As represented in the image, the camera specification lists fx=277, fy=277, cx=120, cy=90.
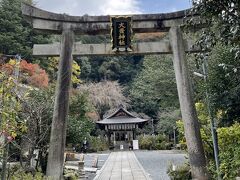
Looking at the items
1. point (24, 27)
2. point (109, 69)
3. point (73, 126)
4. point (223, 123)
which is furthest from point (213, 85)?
point (109, 69)

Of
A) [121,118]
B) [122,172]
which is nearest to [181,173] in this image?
[122,172]

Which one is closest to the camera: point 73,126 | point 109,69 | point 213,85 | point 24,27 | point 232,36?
point 232,36

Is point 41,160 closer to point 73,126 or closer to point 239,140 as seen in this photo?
point 73,126

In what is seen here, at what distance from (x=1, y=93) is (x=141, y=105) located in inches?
1656

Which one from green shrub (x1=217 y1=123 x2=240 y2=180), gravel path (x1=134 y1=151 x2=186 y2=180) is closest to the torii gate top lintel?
green shrub (x1=217 y1=123 x2=240 y2=180)

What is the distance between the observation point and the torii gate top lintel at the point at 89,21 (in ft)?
30.5

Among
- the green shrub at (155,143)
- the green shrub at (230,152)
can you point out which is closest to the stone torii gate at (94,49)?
the green shrub at (230,152)

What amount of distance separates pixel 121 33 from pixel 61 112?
338 centimetres

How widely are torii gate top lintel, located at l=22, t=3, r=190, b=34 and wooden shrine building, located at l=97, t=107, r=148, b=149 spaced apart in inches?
1124

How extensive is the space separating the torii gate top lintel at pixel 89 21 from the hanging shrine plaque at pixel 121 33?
21cm

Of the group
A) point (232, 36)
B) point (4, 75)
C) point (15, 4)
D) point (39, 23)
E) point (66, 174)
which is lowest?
point (66, 174)

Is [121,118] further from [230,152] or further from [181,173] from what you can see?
[230,152]

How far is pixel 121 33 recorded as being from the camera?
955 cm

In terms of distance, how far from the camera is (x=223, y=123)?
8797mm
